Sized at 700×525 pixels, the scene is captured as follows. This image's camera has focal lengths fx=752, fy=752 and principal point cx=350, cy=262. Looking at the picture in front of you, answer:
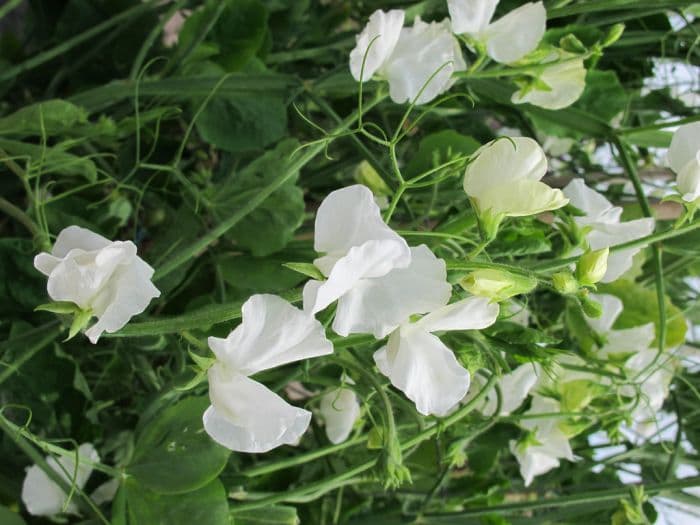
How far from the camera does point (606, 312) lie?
77 centimetres

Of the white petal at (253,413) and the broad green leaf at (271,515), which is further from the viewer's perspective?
the broad green leaf at (271,515)

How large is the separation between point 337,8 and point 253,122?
1.13 feet

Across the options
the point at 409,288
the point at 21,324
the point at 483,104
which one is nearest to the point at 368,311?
the point at 409,288

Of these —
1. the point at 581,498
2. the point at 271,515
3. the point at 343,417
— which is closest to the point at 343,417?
the point at 343,417

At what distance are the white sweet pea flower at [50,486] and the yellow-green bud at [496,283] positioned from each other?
394mm

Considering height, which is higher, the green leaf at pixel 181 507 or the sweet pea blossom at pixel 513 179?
the sweet pea blossom at pixel 513 179

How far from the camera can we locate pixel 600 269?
1.49 feet

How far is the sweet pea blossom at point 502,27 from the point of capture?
588mm

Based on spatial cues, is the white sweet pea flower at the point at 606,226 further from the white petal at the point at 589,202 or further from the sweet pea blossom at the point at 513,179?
the sweet pea blossom at the point at 513,179

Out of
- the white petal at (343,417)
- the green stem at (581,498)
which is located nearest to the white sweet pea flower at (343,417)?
the white petal at (343,417)

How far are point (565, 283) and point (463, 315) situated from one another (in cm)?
6

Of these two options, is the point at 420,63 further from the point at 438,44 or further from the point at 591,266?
the point at 591,266

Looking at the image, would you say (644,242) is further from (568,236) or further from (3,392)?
(3,392)

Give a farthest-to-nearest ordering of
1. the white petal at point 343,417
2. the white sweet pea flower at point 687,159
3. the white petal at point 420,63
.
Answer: the white petal at point 343,417 < the white petal at point 420,63 < the white sweet pea flower at point 687,159
